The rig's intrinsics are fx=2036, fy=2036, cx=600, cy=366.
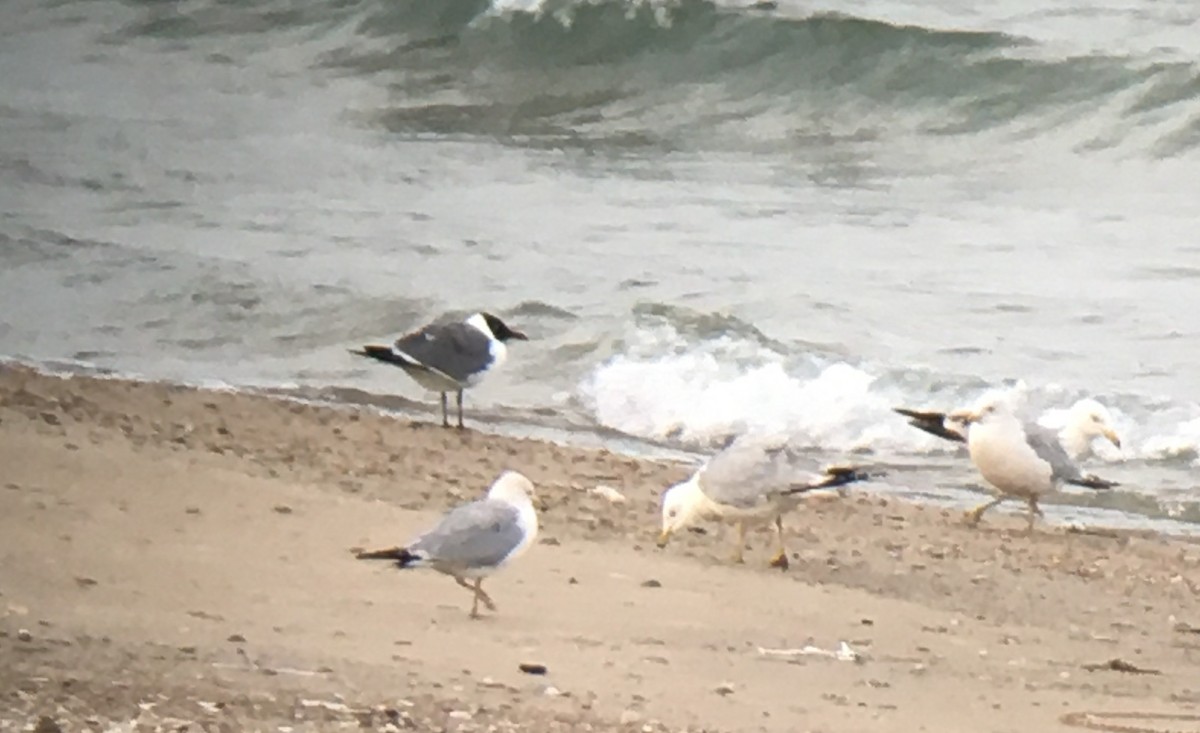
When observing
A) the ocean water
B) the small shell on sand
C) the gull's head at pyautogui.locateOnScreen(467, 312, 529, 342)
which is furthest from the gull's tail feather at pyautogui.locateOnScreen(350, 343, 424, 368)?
the small shell on sand

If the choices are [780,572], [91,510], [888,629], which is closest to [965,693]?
[888,629]

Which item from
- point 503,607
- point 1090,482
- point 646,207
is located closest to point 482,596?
point 503,607

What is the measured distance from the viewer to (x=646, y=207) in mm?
8328

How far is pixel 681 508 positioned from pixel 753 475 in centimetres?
19

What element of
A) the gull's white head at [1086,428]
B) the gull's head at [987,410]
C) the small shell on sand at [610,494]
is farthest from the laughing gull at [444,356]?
the gull's white head at [1086,428]

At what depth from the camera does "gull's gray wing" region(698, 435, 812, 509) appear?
4027 millimetres

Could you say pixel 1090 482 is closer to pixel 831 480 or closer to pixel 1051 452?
pixel 1051 452

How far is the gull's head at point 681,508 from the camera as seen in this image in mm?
4094

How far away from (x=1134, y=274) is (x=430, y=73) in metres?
4.35

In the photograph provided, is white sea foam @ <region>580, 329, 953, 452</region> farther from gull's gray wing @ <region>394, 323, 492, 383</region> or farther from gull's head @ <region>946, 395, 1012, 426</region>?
gull's head @ <region>946, 395, 1012, 426</region>

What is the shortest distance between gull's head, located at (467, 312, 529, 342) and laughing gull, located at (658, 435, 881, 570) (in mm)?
1816

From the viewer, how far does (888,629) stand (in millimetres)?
3498

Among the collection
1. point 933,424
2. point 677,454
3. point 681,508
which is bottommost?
point 677,454

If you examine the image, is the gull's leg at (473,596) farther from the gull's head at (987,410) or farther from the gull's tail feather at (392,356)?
the gull's tail feather at (392,356)
